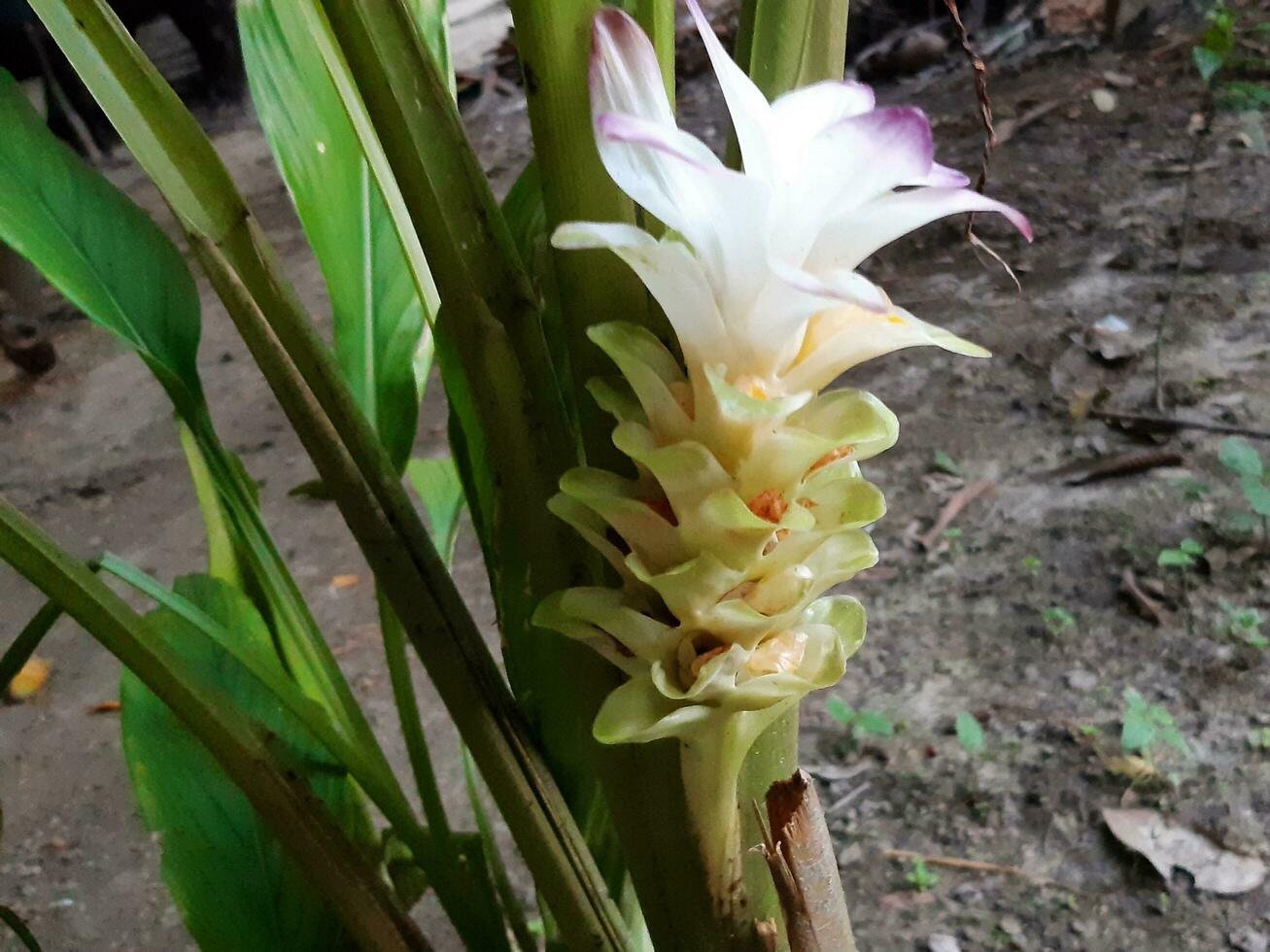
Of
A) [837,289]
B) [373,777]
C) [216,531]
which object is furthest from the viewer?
[216,531]

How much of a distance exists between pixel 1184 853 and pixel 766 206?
81 centimetres

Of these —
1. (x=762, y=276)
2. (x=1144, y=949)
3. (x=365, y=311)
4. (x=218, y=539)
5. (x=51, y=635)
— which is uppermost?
(x=762, y=276)

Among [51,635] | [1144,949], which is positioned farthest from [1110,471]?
[51,635]

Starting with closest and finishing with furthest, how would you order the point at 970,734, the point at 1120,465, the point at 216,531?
the point at 216,531 < the point at 970,734 < the point at 1120,465

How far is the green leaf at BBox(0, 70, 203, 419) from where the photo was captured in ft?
1.42

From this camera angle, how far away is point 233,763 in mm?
387

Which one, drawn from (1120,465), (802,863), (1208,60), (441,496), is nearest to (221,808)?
(441,496)

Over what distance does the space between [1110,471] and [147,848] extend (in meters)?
1.20

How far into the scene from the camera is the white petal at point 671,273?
0.24 m

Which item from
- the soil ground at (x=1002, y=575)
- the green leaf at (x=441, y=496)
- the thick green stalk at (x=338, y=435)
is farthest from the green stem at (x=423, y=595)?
the soil ground at (x=1002, y=575)

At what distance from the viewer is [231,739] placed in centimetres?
38

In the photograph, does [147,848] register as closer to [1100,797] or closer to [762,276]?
[1100,797]

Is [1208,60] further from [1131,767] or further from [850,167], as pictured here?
[850,167]

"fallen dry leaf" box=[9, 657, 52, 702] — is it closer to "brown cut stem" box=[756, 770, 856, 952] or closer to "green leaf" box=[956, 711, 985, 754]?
"green leaf" box=[956, 711, 985, 754]
